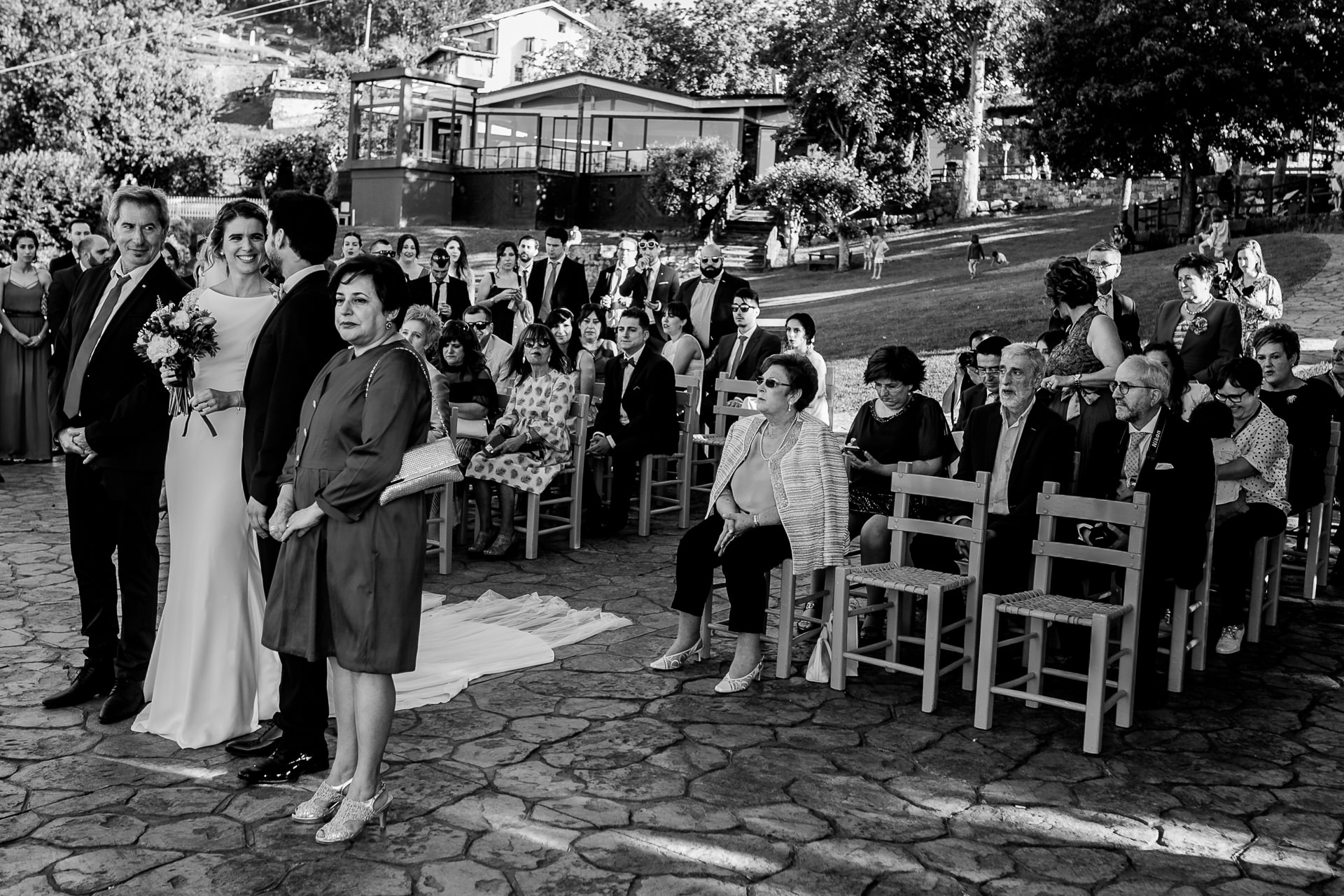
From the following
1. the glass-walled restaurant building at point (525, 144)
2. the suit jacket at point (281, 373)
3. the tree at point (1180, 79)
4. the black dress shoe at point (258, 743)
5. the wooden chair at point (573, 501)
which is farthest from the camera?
the glass-walled restaurant building at point (525, 144)

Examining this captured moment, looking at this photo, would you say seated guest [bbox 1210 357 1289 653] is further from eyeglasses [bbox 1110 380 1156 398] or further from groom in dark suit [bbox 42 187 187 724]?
groom in dark suit [bbox 42 187 187 724]

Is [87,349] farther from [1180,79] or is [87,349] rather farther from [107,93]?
[107,93]

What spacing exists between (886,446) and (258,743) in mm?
3316

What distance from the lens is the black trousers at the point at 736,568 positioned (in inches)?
221

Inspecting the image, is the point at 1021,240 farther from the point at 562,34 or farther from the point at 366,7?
the point at 366,7

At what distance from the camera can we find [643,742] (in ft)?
15.9

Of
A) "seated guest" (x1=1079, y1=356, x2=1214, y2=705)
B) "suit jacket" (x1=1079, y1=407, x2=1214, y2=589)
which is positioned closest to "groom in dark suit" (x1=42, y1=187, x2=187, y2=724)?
"seated guest" (x1=1079, y1=356, x2=1214, y2=705)

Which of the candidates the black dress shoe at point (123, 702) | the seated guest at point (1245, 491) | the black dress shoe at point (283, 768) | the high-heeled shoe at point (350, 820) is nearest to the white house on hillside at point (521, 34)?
the seated guest at point (1245, 491)

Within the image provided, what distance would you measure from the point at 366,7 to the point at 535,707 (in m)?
94.7

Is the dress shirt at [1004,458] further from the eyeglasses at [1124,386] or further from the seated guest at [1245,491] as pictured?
the seated guest at [1245,491]

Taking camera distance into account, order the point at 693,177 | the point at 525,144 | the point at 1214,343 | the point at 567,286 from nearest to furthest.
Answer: the point at 1214,343
the point at 567,286
the point at 693,177
the point at 525,144

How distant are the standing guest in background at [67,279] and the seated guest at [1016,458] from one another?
6.26 m

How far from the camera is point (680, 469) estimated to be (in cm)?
959

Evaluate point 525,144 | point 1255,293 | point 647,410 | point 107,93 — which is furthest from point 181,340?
point 107,93
